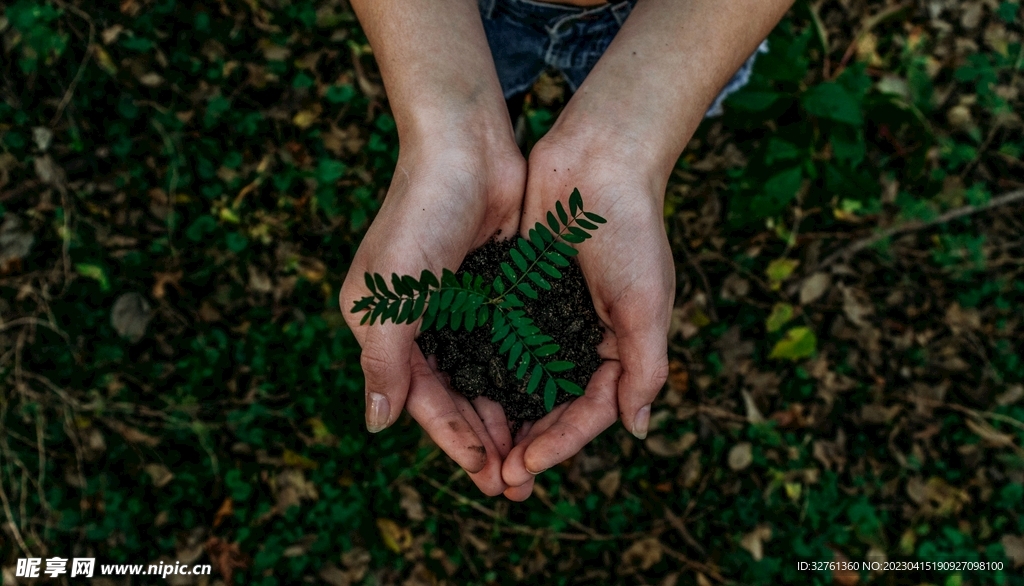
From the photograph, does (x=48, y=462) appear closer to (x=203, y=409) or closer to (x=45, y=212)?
(x=203, y=409)

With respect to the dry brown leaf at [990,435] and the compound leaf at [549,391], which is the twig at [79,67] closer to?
the compound leaf at [549,391]

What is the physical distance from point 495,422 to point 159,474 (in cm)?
227

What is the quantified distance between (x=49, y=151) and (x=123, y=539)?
90.1 inches

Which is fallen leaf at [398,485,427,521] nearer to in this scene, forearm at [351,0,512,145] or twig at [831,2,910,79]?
forearm at [351,0,512,145]

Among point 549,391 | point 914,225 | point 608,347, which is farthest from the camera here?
point 914,225

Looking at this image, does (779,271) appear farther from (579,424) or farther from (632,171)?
(579,424)

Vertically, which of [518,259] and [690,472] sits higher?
[518,259]

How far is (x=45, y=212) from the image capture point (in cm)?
407

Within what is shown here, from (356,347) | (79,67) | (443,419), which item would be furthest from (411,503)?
(79,67)

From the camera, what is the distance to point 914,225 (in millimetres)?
4098

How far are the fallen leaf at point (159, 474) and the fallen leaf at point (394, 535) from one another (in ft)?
3.89

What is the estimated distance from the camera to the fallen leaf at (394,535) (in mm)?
3756

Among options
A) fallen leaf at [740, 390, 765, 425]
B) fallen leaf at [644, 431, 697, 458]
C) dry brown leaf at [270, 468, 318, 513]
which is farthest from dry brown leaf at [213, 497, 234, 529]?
fallen leaf at [740, 390, 765, 425]

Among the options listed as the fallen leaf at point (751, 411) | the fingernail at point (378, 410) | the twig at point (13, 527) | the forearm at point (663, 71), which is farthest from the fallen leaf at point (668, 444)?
the twig at point (13, 527)
